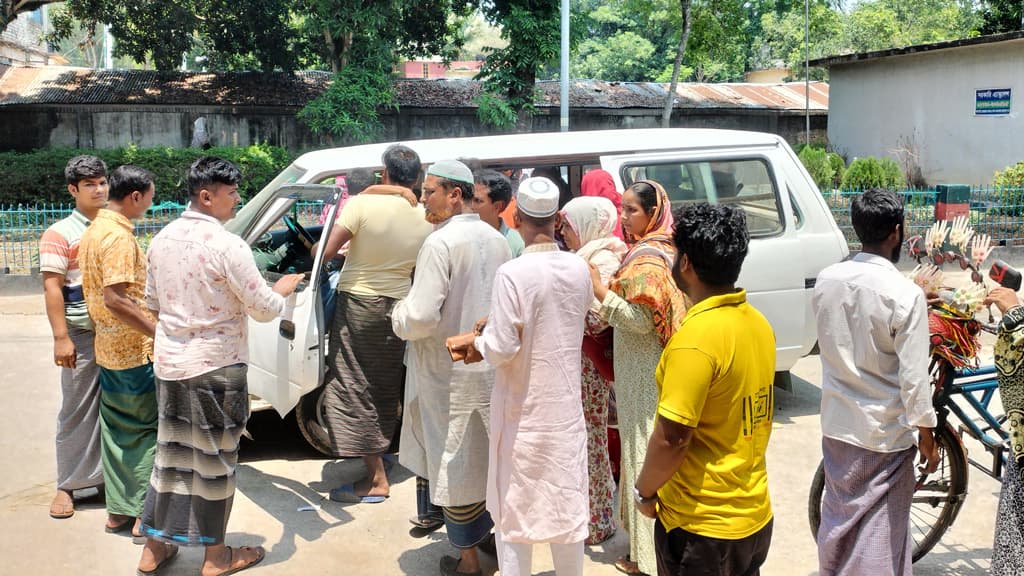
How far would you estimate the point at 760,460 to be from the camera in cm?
285

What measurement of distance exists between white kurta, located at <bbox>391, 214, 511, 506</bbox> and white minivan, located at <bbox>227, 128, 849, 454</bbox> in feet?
4.57

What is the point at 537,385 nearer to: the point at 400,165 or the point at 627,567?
the point at 627,567

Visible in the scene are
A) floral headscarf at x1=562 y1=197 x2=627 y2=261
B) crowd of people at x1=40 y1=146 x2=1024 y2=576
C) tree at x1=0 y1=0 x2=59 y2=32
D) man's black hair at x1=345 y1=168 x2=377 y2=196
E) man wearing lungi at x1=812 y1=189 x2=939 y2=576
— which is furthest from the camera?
tree at x1=0 y1=0 x2=59 y2=32

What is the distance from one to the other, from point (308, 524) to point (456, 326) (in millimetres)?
1579

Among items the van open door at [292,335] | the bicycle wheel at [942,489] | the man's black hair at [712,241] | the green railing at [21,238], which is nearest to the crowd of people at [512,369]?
the man's black hair at [712,241]

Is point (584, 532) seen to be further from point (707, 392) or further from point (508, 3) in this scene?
point (508, 3)

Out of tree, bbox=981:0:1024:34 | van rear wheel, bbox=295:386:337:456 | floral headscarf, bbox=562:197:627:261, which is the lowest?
van rear wheel, bbox=295:386:337:456

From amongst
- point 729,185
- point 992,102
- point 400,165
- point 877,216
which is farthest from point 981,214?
point 877,216

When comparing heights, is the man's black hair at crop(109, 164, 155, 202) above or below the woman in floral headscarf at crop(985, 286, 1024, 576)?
above

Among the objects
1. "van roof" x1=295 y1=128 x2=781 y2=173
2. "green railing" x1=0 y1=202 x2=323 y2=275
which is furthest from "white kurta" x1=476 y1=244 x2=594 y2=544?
"green railing" x1=0 y1=202 x2=323 y2=275

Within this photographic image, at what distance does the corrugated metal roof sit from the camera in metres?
23.3

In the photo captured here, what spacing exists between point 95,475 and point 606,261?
3013 mm

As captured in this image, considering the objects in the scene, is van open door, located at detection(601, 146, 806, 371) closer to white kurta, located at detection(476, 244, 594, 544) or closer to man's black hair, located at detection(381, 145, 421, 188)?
man's black hair, located at detection(381, 145, 421, 188)

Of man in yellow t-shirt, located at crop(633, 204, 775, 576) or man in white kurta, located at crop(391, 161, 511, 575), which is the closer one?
man in yellow t-shirt, located at crop(633, 204, 775, 576)
